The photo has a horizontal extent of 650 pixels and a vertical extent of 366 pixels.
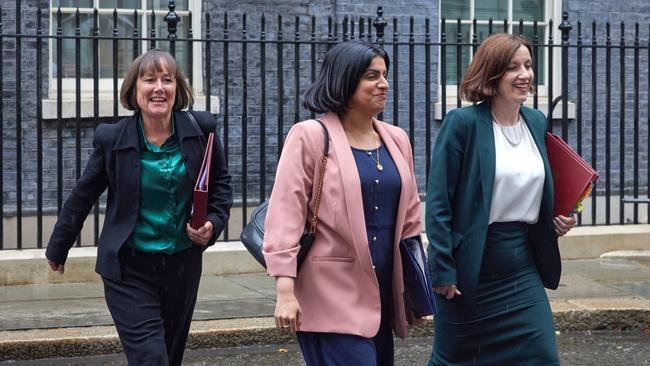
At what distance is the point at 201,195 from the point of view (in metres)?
5.13

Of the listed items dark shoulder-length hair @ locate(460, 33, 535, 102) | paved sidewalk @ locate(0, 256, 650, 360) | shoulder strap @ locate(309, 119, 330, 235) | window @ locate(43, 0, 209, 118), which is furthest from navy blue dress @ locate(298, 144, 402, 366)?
window @ locate(43, 0, 209, 118)

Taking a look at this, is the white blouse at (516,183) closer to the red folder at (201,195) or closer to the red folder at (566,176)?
the red folder at (566,176)

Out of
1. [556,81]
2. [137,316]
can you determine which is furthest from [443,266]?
[556,81]

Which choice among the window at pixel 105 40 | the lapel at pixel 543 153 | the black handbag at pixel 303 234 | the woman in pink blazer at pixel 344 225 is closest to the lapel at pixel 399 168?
the woman in pink blazer at pixel 344 225

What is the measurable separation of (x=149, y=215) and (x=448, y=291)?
4.03ft

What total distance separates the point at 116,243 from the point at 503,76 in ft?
5.50

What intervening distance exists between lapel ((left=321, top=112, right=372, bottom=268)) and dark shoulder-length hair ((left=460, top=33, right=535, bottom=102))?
92 centimetres

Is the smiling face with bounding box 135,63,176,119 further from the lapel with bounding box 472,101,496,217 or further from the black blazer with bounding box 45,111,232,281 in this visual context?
the lapel with bounding box 472,101,496,217

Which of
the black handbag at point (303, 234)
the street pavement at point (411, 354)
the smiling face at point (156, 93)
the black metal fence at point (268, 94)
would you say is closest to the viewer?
the black handbag at point (303, 234)

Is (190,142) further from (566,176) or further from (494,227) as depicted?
(566,176)

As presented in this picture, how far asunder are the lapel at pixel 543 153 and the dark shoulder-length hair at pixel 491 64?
0.18m

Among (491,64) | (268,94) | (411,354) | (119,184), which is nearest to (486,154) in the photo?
(491,64)

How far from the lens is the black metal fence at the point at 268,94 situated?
10102 millimetres

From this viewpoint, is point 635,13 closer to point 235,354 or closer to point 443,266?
point 235,354
